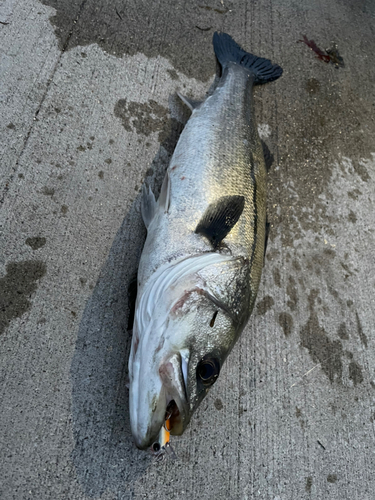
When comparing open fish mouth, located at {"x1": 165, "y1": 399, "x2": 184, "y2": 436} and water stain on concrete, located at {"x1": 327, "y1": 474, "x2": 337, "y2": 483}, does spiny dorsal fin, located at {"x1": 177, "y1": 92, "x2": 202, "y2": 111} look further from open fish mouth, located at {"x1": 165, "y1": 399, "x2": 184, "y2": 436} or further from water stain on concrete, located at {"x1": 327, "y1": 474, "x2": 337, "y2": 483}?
water stain on concrete, located at {"x1": 327, "y1": 474, "x2": 337, "y2": 483}

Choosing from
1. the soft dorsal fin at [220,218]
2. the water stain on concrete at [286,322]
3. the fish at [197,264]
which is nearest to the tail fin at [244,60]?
the fish at [197,264]

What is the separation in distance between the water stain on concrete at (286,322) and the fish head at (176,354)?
0.80 meters

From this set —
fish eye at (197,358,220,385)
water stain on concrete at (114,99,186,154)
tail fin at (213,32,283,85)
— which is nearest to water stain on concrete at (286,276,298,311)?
fish eye at (197,358,220,385)

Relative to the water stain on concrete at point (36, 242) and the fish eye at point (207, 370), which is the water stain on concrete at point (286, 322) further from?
the water stain on concrete at point (36, 242)

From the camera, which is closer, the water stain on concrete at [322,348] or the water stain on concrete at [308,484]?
the water stain on concrete at [308,484]

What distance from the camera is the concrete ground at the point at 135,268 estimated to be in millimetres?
2107

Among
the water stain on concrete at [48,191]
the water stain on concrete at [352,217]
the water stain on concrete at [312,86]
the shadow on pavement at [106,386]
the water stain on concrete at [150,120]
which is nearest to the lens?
the shadow on pavement at [106,386]

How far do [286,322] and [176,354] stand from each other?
1266mm

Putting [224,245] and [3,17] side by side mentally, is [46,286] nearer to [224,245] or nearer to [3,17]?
[224,245]

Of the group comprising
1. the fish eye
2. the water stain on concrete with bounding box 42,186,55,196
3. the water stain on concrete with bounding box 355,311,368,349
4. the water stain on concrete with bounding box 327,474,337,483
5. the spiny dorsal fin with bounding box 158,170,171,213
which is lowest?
the water stain on concrete with bounding box 327,474,337,483

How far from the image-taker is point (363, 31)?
4.45m

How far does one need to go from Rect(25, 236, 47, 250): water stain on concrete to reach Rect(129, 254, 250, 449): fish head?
88 cm

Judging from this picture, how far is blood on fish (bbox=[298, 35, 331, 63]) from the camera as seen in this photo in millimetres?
4070

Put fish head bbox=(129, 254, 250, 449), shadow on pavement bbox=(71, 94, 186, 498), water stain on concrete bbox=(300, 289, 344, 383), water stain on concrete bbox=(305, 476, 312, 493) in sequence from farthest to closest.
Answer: water stain on concrete bbox=(300, 289, 344, 383) → water stain on concrete bbox=(305, 476, 312, 493) → shadow on pavement bbox=(71, 94, 186, 498) → fish head bbox=(129, 254, 250, 449)
